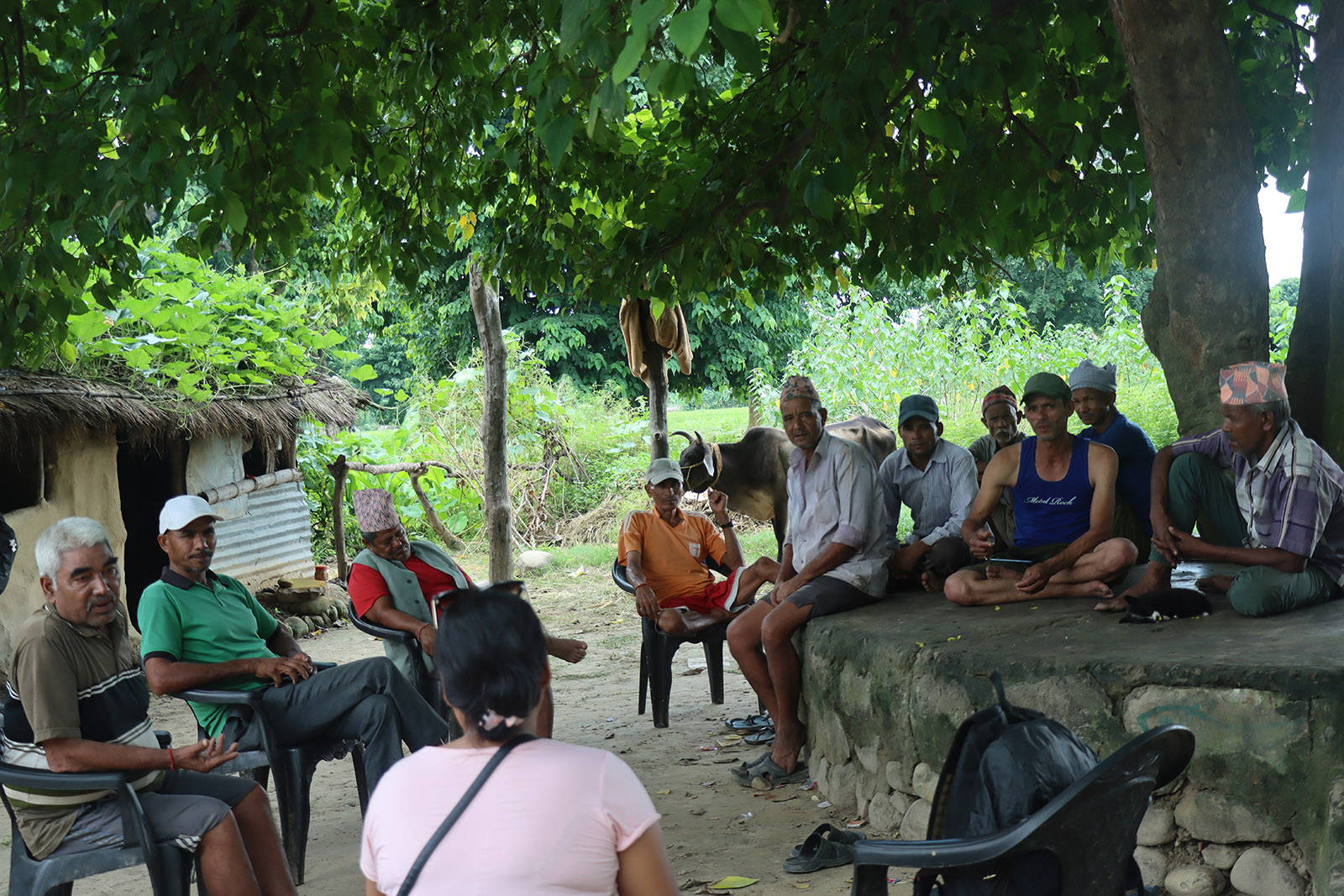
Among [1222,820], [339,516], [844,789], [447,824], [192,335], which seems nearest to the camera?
[447,824]

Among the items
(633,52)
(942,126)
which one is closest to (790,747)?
(942,126)

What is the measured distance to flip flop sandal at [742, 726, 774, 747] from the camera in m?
5.59

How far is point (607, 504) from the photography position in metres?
15.1

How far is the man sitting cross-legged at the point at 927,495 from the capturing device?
213 inches

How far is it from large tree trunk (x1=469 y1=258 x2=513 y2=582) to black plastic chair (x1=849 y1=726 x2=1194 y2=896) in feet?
21.6

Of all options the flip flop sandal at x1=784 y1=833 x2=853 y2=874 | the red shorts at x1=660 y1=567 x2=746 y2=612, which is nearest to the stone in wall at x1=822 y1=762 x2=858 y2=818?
the flip flop sandal at x1=784 y1=833 x2=853 y2=874

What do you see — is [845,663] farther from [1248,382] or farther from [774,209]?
[774,209]

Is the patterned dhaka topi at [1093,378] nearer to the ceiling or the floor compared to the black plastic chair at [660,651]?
nearer to the ceiling

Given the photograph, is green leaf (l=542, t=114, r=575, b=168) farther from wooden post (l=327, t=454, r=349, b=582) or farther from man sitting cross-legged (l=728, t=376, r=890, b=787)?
wooden post (l=327, t=454, r=349, b=582)

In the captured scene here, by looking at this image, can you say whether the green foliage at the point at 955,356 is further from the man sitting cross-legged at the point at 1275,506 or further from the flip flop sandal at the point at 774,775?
the man sitting cross-legged at the point at 1275,506

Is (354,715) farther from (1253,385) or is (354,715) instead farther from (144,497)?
(144,497)

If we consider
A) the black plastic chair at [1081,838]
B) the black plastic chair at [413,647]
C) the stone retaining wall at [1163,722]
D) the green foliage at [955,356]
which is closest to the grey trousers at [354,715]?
the black plastic chair at [413,647]

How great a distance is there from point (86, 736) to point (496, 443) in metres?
5.69

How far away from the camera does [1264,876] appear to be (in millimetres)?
3193
